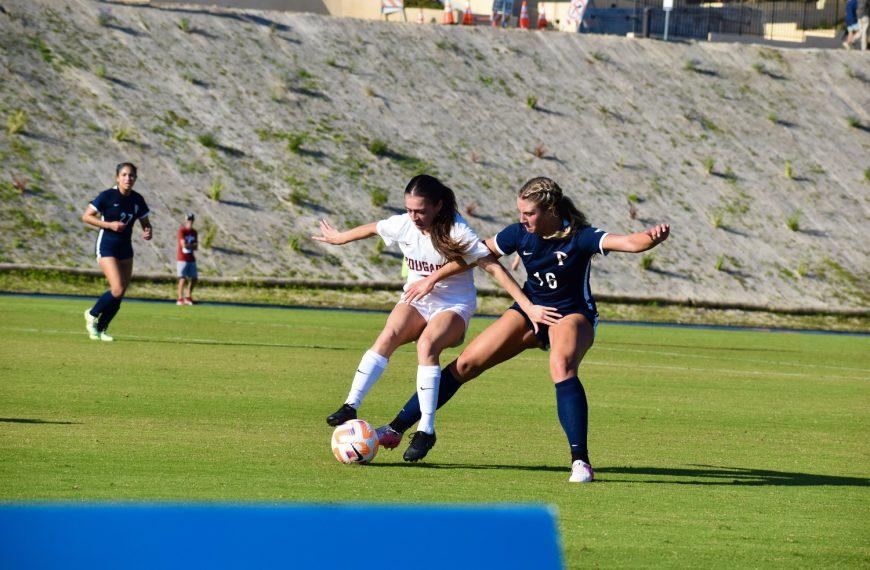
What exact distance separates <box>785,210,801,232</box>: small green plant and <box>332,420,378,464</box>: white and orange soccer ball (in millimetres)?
39135

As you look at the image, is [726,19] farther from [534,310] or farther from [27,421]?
[27,421]

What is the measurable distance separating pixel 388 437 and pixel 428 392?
0.47m

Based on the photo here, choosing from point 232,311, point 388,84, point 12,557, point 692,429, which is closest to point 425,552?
point 12,557

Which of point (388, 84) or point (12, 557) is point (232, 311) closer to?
point (388, 84)

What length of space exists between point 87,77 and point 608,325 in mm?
19647

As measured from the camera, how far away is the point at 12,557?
604 centimetres

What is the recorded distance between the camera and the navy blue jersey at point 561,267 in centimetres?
976

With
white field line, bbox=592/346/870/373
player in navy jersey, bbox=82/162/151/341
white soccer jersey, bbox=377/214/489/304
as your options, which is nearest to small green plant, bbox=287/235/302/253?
white field line, bbox=592/346/870/373

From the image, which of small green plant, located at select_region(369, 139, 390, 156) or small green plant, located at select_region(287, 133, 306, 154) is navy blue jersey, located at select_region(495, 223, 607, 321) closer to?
small green plant, located at select_region(287, 133, 306, 154)

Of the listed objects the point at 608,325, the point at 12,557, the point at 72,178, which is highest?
the point at 12,557

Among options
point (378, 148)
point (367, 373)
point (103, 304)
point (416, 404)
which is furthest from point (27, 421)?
point (378, 148)

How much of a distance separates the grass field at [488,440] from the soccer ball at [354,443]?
0.51 ft

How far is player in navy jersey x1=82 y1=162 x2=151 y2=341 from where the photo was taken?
1861 centimetres

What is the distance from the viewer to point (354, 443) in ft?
31.8
